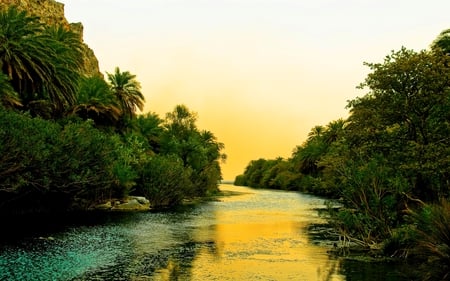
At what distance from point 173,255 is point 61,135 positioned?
65.1ft

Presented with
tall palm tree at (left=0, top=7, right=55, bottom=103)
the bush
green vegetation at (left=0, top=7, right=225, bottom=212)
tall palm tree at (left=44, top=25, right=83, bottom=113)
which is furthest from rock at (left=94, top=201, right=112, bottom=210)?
tall palm tree at (left=0, top=7, right=55, bottom=103)

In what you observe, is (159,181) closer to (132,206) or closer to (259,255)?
(132,206)

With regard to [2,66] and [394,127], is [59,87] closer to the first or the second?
[2,66]

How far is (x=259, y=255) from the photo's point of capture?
2348 cm

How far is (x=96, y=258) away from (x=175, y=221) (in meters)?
18.6

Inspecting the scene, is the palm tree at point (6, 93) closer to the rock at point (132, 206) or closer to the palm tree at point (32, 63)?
the palm tree at point (32, 63)

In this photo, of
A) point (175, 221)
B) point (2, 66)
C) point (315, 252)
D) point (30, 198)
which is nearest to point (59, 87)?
point (2, 66)

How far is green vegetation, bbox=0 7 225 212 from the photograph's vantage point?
1273 inches

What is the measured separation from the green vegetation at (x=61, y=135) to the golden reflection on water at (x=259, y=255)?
40.7 ft

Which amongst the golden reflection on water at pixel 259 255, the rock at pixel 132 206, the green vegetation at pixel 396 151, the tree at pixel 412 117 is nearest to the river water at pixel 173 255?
the golden reflection on water at pixel 259 255

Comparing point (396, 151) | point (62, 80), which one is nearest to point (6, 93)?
point (62, 80)

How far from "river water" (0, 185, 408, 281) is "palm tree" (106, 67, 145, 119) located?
35335 millimetres

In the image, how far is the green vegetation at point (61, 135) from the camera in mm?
32344

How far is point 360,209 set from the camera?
2455 cm
